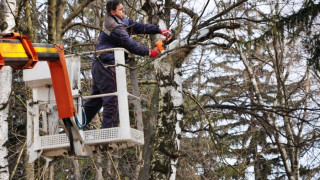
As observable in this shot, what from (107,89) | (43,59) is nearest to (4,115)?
(107,89)

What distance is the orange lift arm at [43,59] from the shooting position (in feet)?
21.2

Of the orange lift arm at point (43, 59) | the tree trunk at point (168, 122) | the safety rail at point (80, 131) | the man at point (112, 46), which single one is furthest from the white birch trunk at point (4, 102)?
the tree trunk at point (168, 122)

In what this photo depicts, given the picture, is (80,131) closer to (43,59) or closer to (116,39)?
(43,59)

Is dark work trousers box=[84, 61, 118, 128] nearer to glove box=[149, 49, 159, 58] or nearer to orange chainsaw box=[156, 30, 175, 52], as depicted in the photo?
glove box=[149, 49, 159, 58]

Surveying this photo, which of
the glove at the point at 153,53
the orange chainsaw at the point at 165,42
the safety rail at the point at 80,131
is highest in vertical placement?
the orange chainsaw at the point at 165,42

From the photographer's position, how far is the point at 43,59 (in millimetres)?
6789

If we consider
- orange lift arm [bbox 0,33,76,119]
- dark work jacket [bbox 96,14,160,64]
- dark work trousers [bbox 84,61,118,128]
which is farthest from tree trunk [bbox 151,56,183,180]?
orange lift arm [bbox 0,33,76,119]

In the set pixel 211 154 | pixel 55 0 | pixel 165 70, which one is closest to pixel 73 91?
pixel 165 70

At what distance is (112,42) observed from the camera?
25.0 ft

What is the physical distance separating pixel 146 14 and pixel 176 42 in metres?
1.23

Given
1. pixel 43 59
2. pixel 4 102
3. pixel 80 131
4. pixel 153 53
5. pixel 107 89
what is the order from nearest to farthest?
1. pixel 43 59
2. pixel 80 131
3. pixel 107 89
4. pixel 153 53
5. pixel 4 102

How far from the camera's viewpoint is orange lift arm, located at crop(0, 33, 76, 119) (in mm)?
6453

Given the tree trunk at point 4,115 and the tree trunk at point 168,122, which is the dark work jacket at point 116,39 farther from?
the tree trunk at point 4,115

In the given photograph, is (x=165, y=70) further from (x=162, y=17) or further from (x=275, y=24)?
(x=275, y=24)
